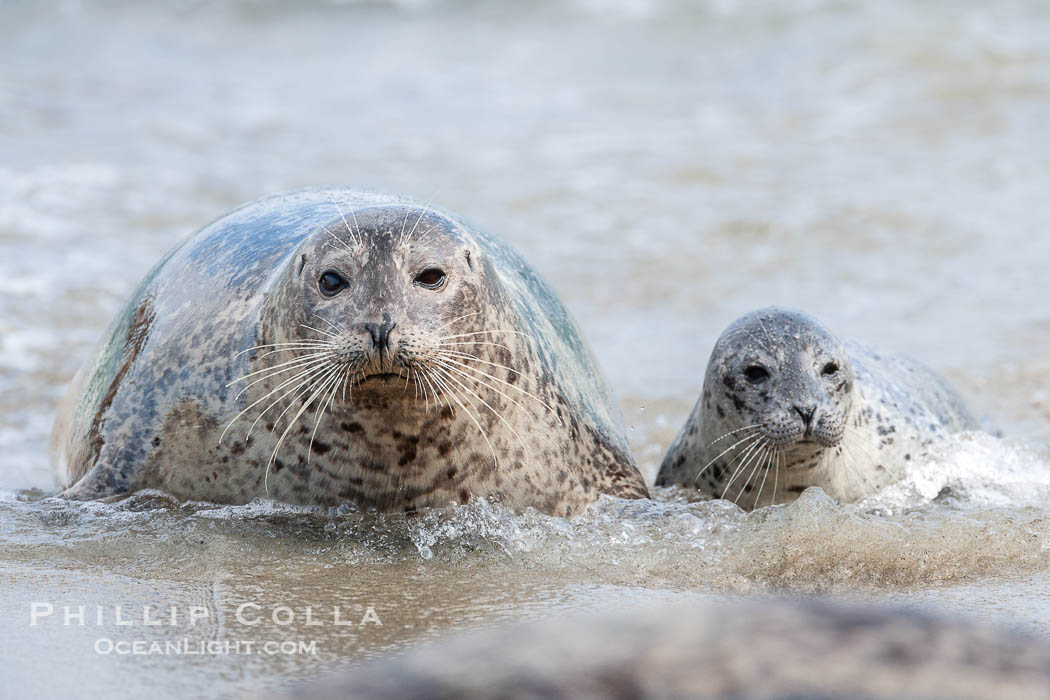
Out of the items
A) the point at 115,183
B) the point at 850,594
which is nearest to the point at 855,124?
the point at 115,183

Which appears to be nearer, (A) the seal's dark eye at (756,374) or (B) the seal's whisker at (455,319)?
(B) the seal's whisker at (455,319)

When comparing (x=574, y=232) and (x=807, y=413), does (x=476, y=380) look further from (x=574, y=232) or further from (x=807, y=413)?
(x=574, y=232)

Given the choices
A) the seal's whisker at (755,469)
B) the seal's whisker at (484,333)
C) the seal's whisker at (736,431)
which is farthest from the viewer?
the seal's whisker at (755,469)

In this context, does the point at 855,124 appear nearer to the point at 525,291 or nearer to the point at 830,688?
the point at 525,291

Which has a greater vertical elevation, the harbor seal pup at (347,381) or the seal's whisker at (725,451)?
the harbor seal pup at (347,381)

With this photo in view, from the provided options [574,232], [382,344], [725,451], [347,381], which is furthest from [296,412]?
[574,232]

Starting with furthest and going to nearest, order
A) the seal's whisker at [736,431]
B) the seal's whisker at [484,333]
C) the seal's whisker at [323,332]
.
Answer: the seal's whisker at [736,431], the seal's whisker at [484,333], the seal's whisker at [323,332]

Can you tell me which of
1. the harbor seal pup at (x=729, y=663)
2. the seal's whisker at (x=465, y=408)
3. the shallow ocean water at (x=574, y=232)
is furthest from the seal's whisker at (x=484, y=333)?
the harbor seal pup at (x=729, y=663)

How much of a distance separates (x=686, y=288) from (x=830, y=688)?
7.91 m

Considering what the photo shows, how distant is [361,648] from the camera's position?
10.0 ft

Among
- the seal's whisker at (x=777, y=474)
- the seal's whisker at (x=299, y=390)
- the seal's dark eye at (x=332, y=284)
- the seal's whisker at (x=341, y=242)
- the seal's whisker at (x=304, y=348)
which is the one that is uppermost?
the seal's whisker at (x=341, y=242)

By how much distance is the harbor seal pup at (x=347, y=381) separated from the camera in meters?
3.73

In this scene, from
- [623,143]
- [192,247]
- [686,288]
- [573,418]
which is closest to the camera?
[573,418]

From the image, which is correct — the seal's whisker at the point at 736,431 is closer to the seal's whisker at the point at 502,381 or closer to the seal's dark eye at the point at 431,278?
the seal's whisker at the point at 502,381
